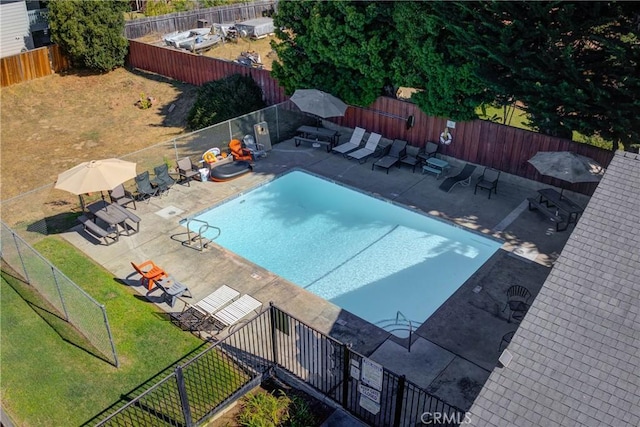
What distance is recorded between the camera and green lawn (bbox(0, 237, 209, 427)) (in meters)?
10.8

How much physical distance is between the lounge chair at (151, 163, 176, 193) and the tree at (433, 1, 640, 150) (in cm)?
1107

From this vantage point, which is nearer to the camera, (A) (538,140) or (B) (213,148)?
(A) (538,140)

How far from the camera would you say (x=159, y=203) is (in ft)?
60.6

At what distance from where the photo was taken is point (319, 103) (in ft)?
70.0

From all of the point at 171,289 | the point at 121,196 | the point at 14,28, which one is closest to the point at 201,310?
the point at 171,289

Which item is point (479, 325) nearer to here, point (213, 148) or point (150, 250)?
point (150, 250)

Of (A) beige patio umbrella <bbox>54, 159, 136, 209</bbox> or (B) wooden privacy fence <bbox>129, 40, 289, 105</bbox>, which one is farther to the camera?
(B) wooden privacy fence <bbox>129, 40, 289, 105</bbox>

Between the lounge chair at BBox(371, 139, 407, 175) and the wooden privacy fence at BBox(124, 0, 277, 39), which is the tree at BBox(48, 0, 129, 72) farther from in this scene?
the lounge chair at BBox(371, 139, 407, 175)

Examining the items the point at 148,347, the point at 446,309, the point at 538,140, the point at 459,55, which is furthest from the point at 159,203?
the point at 538,140

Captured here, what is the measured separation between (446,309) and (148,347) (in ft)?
24.6

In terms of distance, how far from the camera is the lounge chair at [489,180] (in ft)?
61.0

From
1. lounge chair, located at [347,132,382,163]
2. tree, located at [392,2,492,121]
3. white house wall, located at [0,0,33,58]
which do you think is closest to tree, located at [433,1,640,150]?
tree, located at [392,2,492,121]

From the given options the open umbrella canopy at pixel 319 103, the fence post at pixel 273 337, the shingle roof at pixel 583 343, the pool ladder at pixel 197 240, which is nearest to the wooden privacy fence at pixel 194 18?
the open umbrella canopy at pixel 319 103

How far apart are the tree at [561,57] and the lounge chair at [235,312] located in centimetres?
1099
